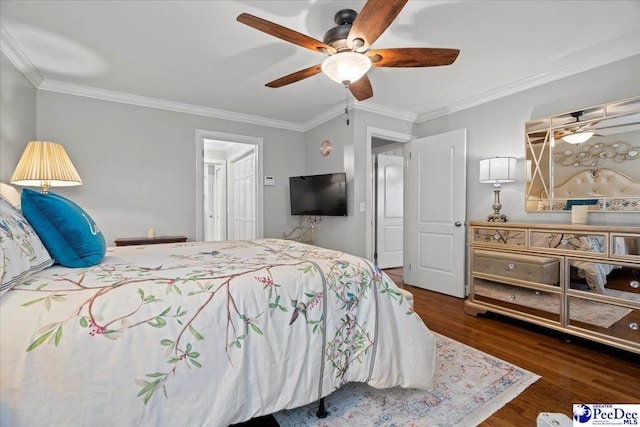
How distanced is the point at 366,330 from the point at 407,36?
2.10 meters

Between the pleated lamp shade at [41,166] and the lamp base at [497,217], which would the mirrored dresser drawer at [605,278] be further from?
the pleated lamp shade at [41,166]

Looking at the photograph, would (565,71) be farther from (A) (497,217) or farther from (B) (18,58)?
(B) (18,58)

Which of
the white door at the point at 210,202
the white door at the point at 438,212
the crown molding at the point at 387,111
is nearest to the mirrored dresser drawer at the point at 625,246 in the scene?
the white door at the point at 438,212

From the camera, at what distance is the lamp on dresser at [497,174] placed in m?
2.93

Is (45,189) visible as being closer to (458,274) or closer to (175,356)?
(175,356)

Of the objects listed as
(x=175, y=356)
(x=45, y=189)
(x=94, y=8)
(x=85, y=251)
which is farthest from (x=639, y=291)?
(x=45, y=189)

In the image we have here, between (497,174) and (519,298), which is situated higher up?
(497,174)

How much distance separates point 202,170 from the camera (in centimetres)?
379

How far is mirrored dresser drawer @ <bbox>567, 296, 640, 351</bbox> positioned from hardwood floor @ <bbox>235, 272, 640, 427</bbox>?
6.0 inches

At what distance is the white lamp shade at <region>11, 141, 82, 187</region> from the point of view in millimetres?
2342

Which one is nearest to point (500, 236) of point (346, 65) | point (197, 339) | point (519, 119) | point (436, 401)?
point (519, 119)

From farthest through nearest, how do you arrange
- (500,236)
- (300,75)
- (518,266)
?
1. (500,236)
2. (518,266)
3. (300,75)

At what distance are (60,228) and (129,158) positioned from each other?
247 centimetres

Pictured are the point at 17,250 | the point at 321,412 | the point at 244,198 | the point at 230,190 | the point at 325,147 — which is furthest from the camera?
the point at 230,190
